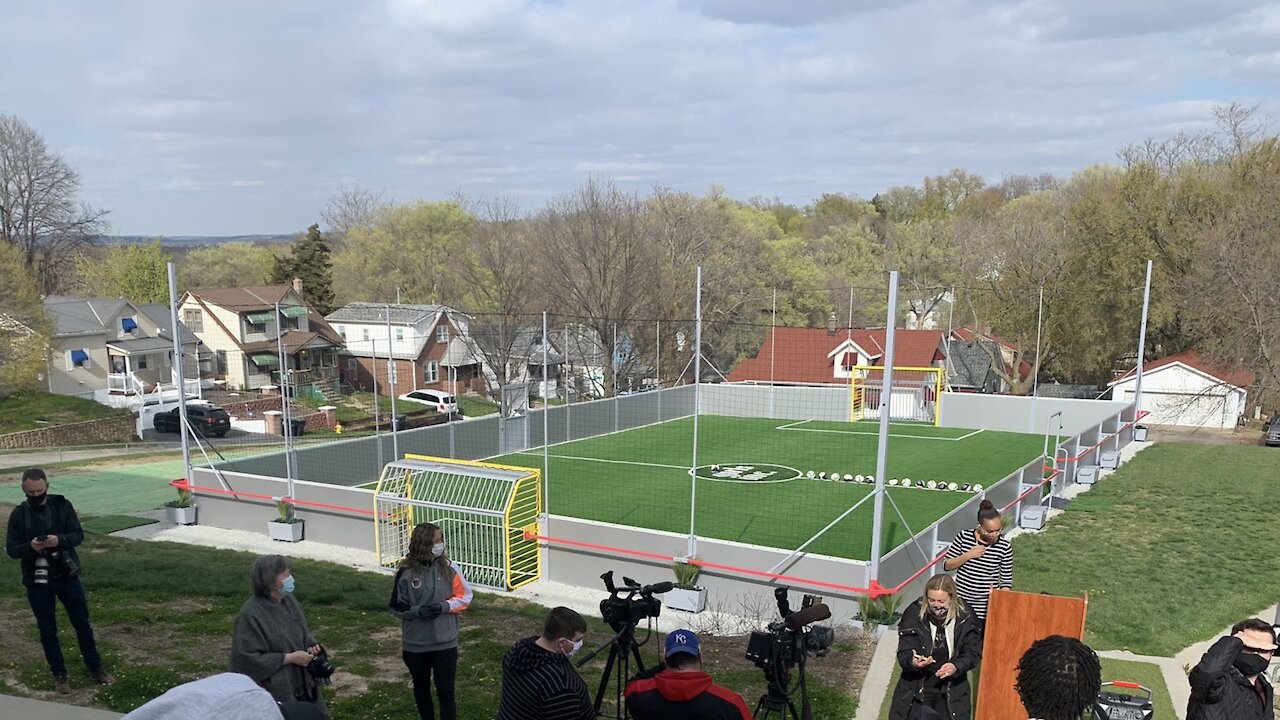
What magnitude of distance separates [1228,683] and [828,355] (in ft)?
106

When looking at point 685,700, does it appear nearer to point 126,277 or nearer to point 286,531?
point 286,531

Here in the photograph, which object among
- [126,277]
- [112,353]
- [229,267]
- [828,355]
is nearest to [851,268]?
[828,355]

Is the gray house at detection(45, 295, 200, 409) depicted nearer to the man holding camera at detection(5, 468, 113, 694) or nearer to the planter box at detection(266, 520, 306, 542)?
the planter box at detection(266, 520, 306, 542)

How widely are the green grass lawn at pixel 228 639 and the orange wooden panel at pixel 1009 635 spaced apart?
5.00 feet

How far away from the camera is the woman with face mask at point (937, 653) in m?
5.10

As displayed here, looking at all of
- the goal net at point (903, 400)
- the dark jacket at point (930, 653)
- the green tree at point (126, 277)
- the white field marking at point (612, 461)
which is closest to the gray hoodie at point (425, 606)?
the dark jacket at point (930, 653)

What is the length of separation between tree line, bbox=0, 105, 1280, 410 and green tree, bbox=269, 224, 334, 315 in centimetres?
10

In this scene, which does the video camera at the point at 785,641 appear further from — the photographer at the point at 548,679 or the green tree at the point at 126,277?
the green tree at the point at 126,277

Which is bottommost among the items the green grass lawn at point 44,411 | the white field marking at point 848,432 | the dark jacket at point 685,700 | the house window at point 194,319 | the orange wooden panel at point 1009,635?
the green grass lawn at point 44,411

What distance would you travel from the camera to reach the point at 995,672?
5.68 metres

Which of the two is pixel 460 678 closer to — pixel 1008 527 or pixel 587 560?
pixel 587 560

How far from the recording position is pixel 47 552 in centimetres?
620

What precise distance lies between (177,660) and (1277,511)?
1722 cm

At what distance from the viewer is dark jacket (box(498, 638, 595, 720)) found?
4008mm
